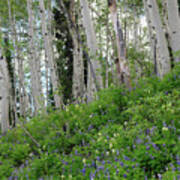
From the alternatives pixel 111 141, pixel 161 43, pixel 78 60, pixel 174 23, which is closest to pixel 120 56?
pixel 161 43

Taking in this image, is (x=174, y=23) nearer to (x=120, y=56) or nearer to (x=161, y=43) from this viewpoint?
(x=161, y=43)

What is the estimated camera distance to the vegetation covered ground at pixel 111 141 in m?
3.47

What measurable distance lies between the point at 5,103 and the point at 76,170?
17.6ft

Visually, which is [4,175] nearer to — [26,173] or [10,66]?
[26,173]

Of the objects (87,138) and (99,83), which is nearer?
(87,138)

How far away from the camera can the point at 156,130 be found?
4.01 meters

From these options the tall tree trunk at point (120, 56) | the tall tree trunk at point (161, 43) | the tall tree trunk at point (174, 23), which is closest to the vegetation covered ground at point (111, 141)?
the tall tree trunk at point (120, 56)

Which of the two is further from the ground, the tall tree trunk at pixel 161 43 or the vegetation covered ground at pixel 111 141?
the tall tree trunk at pixel 161 43

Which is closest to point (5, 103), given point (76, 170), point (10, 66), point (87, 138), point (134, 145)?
point (87, 138)

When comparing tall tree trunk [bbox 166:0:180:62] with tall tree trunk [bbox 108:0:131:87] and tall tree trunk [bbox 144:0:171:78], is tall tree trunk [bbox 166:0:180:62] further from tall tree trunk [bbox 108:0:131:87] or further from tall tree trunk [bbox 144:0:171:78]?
tall tree trunk [bbox 108:0:131:87]

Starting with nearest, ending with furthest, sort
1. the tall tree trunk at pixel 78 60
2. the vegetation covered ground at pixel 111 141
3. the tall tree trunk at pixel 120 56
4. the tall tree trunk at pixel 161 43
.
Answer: the vegetation covered ground at pixel 111 141, the tall tree trunk at pixel 120 56, the tall tree trunk at pixel 161 43, the tall tree trunk at pixel 78 60

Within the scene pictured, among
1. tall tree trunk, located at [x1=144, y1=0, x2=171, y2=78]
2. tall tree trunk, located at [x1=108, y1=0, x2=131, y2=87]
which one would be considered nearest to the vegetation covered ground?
tall tree trunk, located at [x1=108, y1=0, x2=131, y2=87]

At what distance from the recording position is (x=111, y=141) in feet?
13.6

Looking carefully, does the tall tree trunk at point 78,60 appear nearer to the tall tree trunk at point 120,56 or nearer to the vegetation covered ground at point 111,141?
the tall tree trunk at point 120,56
